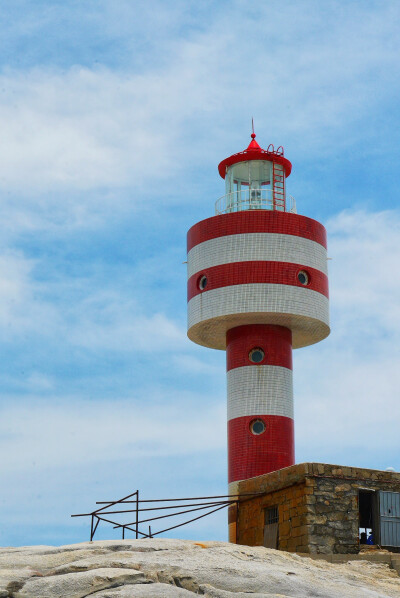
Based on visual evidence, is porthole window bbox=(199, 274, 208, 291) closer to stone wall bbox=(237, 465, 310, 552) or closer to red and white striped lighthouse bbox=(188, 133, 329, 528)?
red and white striped lighthouse bbox=(188, 133, 329, 528)

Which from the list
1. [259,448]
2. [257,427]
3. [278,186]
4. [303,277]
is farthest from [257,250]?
[259,448]

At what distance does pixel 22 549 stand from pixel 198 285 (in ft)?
49.2

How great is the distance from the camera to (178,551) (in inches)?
718

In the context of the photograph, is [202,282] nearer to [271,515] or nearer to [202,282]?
[202,282]

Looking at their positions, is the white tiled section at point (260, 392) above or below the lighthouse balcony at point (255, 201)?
below

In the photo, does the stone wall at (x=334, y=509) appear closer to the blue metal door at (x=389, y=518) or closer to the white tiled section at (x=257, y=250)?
the blue metal door at (x=389, y=518)

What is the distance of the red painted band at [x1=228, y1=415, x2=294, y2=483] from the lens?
101 feet

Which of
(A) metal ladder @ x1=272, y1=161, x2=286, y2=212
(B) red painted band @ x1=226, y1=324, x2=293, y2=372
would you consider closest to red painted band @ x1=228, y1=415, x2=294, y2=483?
(B) red painted band @ x1=226, y1=324, x2=293, y2=372

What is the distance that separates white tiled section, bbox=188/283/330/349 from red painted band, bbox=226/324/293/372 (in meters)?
0.24

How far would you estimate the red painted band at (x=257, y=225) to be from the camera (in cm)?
3250

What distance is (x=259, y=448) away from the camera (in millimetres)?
31031

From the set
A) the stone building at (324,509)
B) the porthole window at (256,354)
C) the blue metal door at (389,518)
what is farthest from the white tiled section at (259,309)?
the blue metal door at (389,518)

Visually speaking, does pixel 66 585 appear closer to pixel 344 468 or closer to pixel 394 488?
pixel 344 468

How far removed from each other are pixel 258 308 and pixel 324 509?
9794mm
